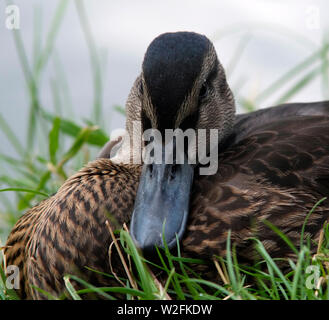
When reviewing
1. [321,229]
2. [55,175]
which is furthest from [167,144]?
[55,175]

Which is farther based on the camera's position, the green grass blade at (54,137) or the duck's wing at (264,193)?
the green grass blade at (54,137)

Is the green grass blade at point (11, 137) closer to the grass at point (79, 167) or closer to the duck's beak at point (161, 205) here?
the grass at point (79, 167)

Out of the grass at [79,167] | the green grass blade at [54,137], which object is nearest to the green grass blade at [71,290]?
the grass at [79,167]

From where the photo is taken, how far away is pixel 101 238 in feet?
8.71

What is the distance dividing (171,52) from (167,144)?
365 mm

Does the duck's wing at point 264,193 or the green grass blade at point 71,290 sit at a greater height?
the duck's wing at point 264,193

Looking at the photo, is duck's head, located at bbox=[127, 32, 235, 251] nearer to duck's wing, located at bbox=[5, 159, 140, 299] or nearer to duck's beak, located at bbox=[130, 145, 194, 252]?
duck's beak, located at bbox=[130, 145, 194, 252]

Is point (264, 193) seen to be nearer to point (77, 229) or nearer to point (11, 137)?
point (77, 229)

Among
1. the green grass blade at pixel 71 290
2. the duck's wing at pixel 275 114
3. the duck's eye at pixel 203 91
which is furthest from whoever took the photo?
the duck's wing at pixel 275 114

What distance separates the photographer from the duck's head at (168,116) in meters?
2.57

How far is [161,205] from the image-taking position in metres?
2.65

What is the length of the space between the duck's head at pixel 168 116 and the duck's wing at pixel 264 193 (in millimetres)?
89

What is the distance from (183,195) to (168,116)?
12.4 inches

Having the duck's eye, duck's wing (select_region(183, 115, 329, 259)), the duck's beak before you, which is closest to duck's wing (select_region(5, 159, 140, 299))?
the duck's beak
